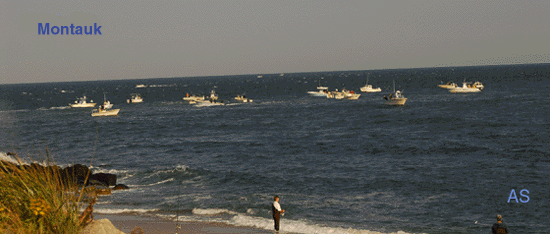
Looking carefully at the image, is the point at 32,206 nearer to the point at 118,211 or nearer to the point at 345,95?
the point at 118,211

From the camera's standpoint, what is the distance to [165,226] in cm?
1800

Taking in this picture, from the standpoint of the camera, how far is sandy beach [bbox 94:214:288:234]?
17.2 m

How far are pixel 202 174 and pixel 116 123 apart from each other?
1651 inches

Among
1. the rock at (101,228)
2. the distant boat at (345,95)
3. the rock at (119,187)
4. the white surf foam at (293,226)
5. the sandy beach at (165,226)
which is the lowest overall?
the rock at (119,187)

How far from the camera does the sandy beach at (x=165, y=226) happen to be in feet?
56.5

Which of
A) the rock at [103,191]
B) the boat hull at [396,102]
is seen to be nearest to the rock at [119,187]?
the rock at [103,191]

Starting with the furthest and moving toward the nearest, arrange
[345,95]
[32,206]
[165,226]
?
[345,95], [165,226], [32,206]

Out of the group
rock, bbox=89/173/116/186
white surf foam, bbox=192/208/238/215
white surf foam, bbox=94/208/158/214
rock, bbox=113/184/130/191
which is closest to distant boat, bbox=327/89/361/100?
rock, bbox=89/173/116/186

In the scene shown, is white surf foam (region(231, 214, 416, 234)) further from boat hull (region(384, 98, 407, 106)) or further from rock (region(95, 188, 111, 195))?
boat hull (region(384, 98, 407, 106))

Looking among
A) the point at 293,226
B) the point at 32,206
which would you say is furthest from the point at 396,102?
the point at 32,206

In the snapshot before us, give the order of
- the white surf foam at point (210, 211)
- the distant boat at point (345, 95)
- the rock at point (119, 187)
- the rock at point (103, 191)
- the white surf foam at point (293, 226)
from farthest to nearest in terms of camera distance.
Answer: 1. the distant boat at point (345, 95)
2. the rock at point (119, 187)
3. the rock at point (103, 191)
4. the white surf foam at point (210, 211)
5. the white surf foam at point (293, 226)

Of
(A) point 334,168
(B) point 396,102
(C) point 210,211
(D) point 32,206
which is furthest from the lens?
(B) point 396,102

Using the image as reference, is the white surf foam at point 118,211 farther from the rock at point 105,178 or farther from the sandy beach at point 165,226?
the rock at point 105,178

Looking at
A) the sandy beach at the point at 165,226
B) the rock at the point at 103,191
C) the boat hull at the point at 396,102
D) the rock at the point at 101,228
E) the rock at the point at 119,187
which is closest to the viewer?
the rock at the point at 101,228
